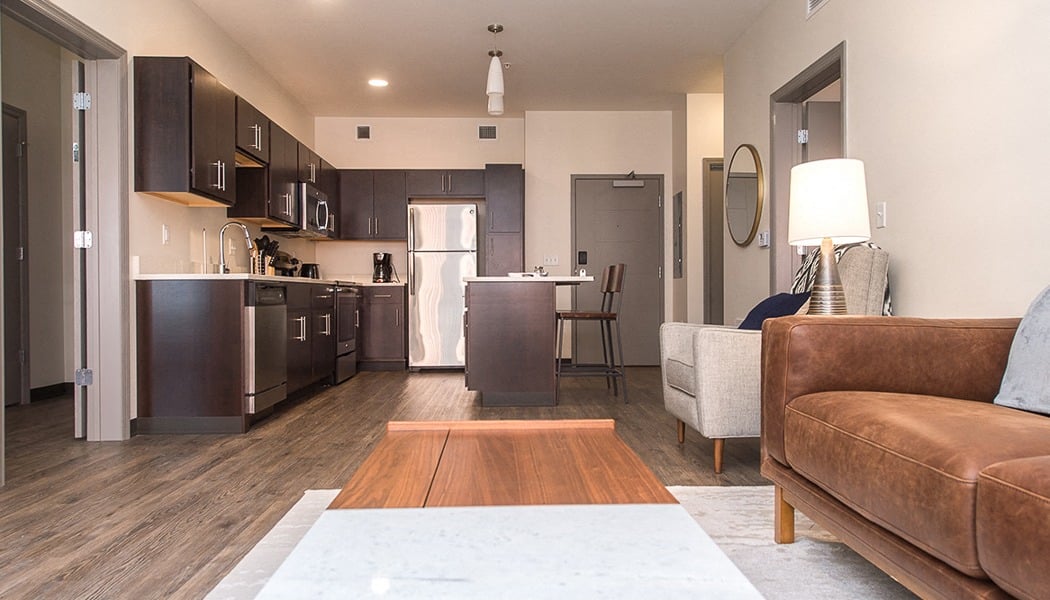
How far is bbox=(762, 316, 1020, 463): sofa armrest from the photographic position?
1.71 meters

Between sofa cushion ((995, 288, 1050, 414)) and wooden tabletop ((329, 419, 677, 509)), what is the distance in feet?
3.18

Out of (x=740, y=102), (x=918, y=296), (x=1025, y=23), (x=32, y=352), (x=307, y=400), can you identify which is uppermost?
(x=740, y=102)

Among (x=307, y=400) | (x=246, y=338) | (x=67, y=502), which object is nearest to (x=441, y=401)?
(x=307, y=400)

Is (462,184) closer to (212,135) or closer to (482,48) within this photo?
(482,48)

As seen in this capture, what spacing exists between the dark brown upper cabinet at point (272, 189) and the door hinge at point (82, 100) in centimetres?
132

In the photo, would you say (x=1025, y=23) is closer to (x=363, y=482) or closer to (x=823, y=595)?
(x=823, y=595)

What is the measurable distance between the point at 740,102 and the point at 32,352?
5632mm

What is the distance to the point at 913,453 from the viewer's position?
118 centimetres

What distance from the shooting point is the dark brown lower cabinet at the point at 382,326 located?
645 centimetres

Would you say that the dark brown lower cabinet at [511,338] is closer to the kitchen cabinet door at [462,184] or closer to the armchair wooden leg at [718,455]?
the armchair wooden leg at [718,455]

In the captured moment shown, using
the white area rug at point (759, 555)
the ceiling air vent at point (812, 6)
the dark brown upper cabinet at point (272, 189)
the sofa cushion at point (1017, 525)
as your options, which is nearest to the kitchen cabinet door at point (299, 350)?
the dark brown upper cabinet at point (272, 189)

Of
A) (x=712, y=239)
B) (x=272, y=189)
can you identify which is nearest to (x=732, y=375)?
(x=272, y=189)

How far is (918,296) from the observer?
263cm

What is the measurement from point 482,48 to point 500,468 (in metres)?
4.24
